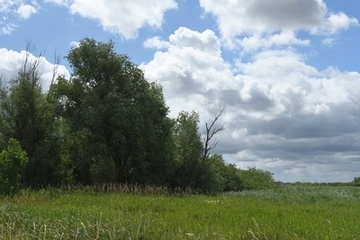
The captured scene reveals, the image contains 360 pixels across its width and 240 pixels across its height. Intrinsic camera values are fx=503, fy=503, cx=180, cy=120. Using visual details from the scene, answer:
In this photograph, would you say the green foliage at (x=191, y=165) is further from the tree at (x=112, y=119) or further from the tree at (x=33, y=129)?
the tree at (x=33, y=129)

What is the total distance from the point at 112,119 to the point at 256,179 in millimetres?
28587

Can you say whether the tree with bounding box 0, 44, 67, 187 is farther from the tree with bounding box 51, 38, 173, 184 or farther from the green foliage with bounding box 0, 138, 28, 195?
the green foliage with bounding box 0, 138, 28, 195

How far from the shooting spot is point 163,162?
3862cm

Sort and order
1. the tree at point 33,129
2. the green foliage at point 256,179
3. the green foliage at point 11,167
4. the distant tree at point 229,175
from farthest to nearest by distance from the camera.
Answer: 1. the green foliage at point 256,179
2. the distant tree at point 229,175
3. the tree at point 33,129
4. the green foliage at point 11,167

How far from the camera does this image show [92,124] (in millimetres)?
36125

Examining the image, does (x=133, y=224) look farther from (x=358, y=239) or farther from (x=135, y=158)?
(x=135, y=158)

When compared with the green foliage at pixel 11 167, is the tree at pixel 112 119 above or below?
above

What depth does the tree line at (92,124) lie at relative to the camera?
3644 cm

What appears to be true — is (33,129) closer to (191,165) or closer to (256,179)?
(191,165)

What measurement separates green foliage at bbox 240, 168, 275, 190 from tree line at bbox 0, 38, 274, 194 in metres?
18.6


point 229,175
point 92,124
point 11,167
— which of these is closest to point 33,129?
point 92,124

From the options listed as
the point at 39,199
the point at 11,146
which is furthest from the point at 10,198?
the point at 11,146

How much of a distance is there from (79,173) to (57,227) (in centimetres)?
2825

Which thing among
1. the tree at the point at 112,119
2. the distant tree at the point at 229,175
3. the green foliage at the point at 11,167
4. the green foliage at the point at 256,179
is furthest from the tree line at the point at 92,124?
the green foliage at the point at 256,179
